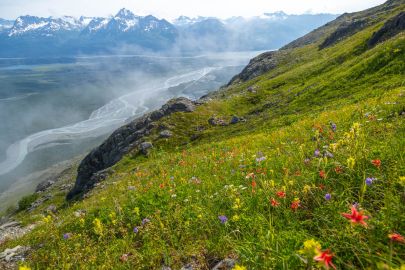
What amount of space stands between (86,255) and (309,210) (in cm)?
426

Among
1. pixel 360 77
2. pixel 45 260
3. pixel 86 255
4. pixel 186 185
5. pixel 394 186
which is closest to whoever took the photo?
pixel 394 186

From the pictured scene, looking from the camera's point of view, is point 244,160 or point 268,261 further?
point 244,160

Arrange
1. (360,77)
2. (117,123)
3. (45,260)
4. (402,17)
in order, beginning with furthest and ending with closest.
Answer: (117,123), (402,17), (360,77), (45,260)

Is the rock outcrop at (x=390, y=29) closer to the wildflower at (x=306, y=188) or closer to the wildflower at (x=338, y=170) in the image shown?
the wildflower at (x=338, y=170)

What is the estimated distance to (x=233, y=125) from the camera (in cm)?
4803

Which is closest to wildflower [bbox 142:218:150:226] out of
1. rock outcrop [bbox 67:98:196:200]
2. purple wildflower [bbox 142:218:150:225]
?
purple wildflower [bbox 142:218:150:225]

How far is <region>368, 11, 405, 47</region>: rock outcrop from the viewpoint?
51.8 m

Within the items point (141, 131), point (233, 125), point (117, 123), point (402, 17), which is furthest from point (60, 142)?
point (402, 17)

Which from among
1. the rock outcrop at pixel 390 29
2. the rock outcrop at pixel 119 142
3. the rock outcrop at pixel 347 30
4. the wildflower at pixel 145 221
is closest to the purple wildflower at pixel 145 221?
the wildflower at pixel 145 221

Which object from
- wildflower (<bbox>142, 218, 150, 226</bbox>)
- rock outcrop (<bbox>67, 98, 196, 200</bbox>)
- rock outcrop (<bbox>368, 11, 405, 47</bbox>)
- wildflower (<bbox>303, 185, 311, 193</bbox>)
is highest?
rock outcrop (<bbox>368, 11, 405, 47</bbox>)

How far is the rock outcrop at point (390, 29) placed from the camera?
5175 cm

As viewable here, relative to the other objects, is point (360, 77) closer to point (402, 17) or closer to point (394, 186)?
point (402, 17)

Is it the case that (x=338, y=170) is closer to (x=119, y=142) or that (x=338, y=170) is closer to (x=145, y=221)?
(x=145, y=221)

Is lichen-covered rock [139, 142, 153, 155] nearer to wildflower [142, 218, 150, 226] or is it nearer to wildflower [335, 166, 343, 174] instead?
wildflower [142, 218, 150, 226]
